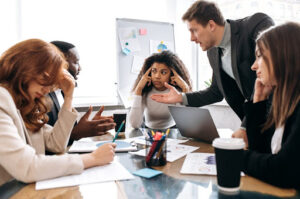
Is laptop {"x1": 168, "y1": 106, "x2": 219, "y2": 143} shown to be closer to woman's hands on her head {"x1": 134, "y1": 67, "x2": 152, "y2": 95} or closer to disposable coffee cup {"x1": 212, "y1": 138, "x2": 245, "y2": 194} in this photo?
disposable coffee cup {"x1": 212, "y1": 138, "x2": 245, "y2": 194}

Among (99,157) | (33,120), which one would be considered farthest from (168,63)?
(99,157)

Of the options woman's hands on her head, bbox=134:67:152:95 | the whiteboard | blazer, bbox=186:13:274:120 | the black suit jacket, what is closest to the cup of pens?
the black suit jacket

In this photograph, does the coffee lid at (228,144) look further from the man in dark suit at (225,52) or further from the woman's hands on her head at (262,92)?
the man in dark suit at (225,52)

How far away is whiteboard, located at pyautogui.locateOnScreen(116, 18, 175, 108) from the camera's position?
3.00 meters

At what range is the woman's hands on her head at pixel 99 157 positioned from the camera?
879 millimetres

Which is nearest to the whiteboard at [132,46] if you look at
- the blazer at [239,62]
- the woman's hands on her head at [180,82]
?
the woman's hands on her head at [180,82]

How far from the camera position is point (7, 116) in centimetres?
82

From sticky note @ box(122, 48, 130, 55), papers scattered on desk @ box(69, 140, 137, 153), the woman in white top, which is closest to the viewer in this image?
papers scattered on desk @ box(69, 140, 137, 153)

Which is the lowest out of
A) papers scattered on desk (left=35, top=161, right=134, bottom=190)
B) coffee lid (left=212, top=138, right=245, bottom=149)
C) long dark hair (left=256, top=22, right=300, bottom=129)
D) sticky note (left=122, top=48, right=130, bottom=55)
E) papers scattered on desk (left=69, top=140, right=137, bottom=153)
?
papers scattered on desk (left=69, top=140, right=137, bottom=153)

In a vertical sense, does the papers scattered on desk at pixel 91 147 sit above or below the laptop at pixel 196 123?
below

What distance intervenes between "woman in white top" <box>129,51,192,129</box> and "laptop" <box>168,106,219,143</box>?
65 centimetres

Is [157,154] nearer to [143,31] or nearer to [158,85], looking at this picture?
[158,85]

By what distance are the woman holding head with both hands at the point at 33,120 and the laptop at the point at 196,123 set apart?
48 centimetres

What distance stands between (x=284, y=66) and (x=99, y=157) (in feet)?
2.32
